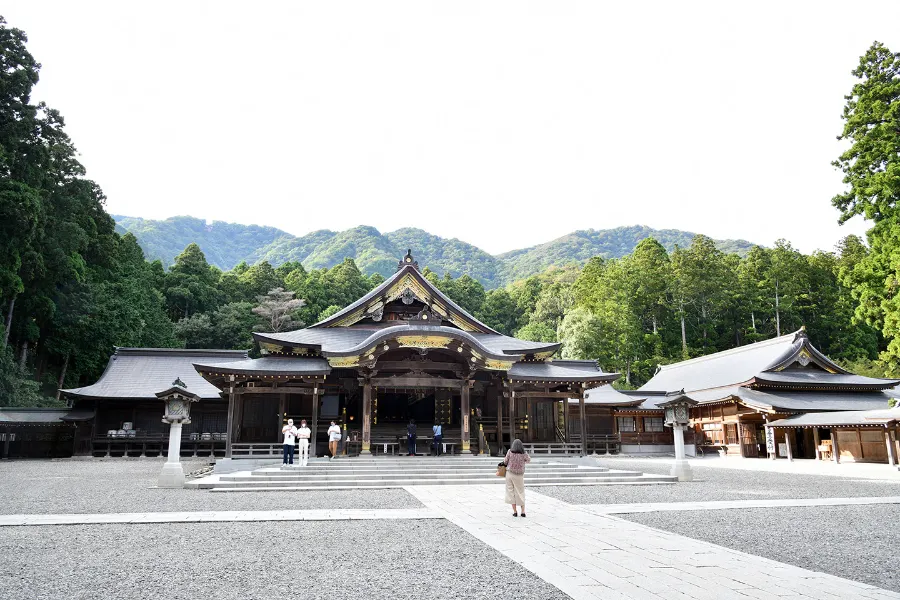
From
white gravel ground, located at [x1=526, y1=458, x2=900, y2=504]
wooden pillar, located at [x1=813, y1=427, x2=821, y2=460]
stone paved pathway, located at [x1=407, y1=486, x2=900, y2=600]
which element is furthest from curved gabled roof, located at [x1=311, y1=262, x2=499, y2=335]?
wooden pillar, located at [x1=813, y1=427, x2=821, y2=460]

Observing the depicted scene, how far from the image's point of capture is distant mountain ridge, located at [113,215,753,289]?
114188mm

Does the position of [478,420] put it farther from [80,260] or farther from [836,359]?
[836,359]

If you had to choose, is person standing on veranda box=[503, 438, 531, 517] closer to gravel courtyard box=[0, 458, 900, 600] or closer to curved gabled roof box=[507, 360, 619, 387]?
gravel courtyard box=[0, 458, 900, 600]

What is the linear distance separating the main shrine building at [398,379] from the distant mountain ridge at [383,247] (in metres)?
78.2

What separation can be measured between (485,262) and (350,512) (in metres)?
116

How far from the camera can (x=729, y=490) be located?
1363cm

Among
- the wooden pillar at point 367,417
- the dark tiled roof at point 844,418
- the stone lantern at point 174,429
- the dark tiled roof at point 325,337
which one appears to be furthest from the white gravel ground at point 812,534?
the dark tiled roof at point 325,337

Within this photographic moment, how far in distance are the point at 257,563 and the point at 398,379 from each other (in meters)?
13.9

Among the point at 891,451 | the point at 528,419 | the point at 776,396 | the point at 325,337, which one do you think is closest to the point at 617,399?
the point at 776,396

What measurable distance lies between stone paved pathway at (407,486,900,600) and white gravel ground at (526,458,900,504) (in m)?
3.28

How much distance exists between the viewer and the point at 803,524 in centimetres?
883

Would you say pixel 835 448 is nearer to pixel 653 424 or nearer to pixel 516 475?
pixel 653 424

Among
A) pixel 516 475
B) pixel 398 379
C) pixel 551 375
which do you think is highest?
pixel 551 375

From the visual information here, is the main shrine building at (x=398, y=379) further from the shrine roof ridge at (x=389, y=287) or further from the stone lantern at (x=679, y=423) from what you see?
the stone lantern at (x=679, y=423)
